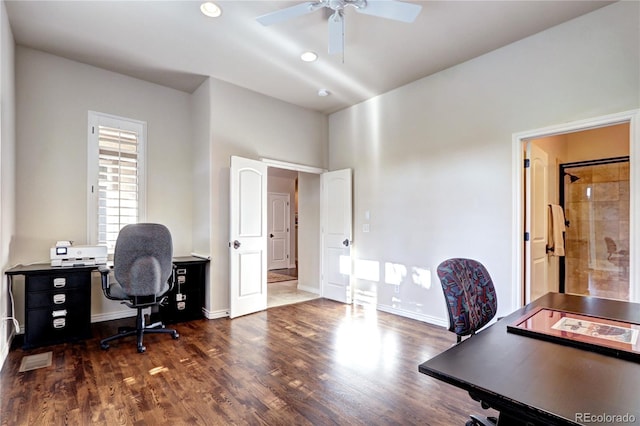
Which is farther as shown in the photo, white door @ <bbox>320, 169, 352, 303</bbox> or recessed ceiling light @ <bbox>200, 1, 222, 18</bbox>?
white door @ <bbox>320, 169, 352, 303</bbox>

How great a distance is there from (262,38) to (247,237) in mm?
2322

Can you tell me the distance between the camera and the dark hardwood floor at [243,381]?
2.04m

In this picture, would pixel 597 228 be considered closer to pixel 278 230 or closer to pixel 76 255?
pixel 278 230

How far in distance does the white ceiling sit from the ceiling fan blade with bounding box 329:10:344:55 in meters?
0.23

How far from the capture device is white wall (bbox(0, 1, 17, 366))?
8.89ft

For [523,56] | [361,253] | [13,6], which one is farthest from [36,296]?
[523,56]

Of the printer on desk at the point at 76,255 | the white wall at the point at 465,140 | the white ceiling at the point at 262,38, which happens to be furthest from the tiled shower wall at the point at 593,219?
the printer on desk at the point at 76,255

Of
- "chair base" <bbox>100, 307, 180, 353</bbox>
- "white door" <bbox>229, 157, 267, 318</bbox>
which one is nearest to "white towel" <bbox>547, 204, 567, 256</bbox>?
"white door" <bbox>229, 157, 267, 318</bbox>

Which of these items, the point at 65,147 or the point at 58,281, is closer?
the point at 58,281

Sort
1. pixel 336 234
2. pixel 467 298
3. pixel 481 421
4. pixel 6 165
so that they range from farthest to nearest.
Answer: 1. pixel 336 234
2. pixel 6 165
3. pixel 467 298
4. pixel 481 421

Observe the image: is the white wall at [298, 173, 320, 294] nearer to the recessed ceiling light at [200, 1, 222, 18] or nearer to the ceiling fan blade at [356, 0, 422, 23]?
the recessed ceiling light at [200, 1, 222, 18]

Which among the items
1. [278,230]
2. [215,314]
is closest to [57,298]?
[215,314]

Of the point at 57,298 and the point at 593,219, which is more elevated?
the point at 593,219

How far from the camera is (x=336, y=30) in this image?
273 centimetres
